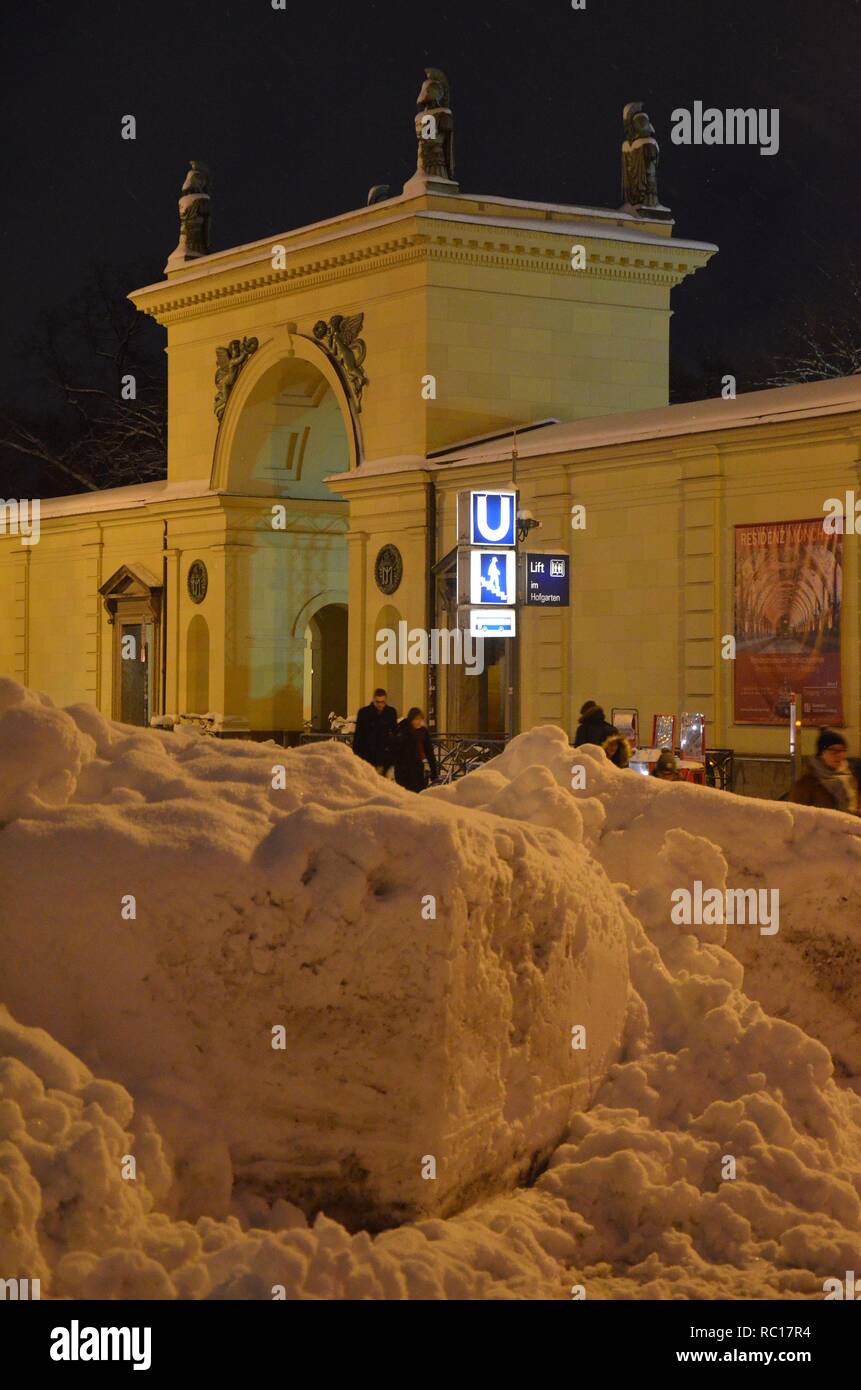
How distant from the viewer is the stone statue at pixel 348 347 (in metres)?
32.7

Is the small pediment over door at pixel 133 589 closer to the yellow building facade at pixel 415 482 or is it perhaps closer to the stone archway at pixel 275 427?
the yellow building facade at pixel 415 482

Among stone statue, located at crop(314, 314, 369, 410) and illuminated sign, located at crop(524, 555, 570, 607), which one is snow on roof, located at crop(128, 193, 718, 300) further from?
illuminated sign, located at crop(524, 555, 570, 607)

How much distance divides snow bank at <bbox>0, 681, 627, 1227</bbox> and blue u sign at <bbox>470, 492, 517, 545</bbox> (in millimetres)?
15642

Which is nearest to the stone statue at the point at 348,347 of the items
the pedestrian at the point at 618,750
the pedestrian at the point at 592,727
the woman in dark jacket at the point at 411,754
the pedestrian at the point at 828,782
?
the woman in dark jacket at the point at 411,754

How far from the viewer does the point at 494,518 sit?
2252 cm

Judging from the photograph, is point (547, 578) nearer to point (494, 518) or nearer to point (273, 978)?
point (494, 518)

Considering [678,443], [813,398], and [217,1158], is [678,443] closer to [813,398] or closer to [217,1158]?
[813,398]

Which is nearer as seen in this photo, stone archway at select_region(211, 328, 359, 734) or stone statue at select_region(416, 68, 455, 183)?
stone statue at select_region(416, 68, 455, 183)

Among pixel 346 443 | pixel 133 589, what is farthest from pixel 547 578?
pixel 133 589

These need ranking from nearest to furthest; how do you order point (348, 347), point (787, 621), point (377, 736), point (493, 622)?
point (377, 736) < point (493, 622) < point (787, 621) < point (348, 347)

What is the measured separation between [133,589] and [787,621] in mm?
18330

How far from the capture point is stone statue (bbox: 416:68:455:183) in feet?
101

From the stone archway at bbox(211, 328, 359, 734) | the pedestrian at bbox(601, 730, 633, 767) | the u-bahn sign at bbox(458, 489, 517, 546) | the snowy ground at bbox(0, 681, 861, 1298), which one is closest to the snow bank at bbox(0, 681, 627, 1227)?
the snowy ground at bbox(0, 681, 861, 1298)

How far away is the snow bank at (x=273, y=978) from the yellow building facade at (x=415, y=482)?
1529 centimetres
